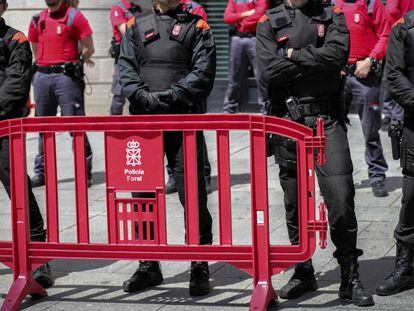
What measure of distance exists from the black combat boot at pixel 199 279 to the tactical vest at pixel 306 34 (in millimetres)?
1287

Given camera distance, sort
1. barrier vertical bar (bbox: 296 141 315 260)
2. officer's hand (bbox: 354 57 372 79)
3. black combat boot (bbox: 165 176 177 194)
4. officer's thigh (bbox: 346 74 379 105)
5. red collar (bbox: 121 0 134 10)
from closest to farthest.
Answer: barrier vertical bar (bbox: 296 141 315 260)
officer's hand (bbox: 354 57 372 79)
officer's thigh (bbox: 346 74 379 105)
black combat boot (bbox: 165 176 177 194)
red collar (bbox: 121 0 134 10)

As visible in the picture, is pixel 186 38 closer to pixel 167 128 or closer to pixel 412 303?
pixel 167 128

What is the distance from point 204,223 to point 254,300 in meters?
0.78

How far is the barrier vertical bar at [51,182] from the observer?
6703 millimetres

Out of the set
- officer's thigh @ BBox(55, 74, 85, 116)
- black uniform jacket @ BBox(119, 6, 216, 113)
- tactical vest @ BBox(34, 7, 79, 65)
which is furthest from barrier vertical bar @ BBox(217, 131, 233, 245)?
tactical vest @ BBox(34, 7, 79, 65)

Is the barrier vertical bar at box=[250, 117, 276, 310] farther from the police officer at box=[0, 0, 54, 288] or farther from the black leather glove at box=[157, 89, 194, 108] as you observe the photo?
the police officer at box=[0, 0, 54, 288]

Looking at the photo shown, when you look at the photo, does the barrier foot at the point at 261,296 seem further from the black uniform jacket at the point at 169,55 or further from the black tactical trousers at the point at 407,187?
the black uniform jacket at the point at 169,55

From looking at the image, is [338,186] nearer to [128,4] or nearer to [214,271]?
[214,271]

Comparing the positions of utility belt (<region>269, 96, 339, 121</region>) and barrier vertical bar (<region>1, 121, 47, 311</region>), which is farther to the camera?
barrier vertical bar (<region>1, 121, 47, 311</region>)

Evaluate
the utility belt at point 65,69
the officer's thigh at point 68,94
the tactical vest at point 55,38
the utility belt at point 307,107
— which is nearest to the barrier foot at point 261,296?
the utility belt at point 307,107

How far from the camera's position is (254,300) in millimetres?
6398

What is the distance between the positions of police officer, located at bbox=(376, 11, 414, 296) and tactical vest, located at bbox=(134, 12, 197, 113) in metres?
1.38

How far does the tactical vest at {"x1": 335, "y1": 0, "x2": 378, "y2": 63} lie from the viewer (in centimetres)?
982

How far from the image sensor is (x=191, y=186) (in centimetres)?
659
